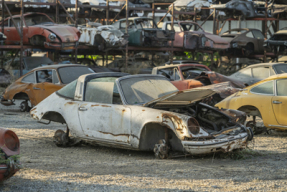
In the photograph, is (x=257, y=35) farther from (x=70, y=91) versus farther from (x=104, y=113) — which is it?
(x=104, y=113)

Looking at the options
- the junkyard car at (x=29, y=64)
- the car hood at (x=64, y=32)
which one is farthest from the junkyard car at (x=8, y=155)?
the junkyard car at (x=29, y=64)

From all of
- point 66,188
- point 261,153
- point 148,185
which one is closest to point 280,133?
point 261,153

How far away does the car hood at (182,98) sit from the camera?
245 inches

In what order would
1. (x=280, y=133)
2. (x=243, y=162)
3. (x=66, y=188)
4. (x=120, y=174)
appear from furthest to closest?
(x=280, y=133) < (x=243, y=162) < (x=120, y=174) < (x=66, y=188)

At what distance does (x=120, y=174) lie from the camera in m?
5.36

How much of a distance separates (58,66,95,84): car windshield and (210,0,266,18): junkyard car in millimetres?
12249

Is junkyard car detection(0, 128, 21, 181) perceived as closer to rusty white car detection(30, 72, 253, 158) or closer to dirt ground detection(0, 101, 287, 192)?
dirt ground detection(0, 101, 287, 192)

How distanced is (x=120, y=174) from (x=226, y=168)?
4.81 ft

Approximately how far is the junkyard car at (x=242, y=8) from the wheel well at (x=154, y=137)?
54.7ft

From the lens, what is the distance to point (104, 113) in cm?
666

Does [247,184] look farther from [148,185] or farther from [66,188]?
[66,188]

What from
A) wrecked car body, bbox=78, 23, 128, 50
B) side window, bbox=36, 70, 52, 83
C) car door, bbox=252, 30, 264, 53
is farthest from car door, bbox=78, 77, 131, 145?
car door, bbox=252, 30, 264, 53

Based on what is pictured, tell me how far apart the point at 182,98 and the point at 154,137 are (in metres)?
0.73

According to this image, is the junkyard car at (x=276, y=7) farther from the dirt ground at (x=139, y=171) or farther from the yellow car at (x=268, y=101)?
the dirt ground at (x=139, y=171)
